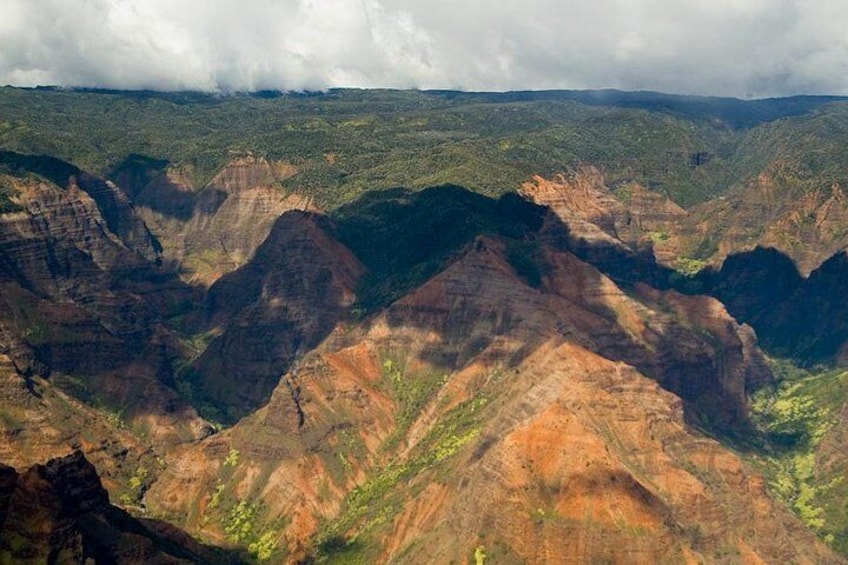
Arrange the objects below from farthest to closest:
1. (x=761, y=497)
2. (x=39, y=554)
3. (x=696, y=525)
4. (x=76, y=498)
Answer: (x=761, y=497)
(x=696, y=525)
(x=76, y=498)
(x=39, y=554)

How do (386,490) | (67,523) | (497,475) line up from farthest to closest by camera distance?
(386,490) < (497,475) < (67,523)

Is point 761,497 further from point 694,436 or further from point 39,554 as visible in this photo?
point 39,554

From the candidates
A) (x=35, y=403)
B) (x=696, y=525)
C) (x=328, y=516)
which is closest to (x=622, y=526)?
(x=696, y=525)

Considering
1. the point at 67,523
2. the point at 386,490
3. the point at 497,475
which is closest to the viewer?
the point at 67,523

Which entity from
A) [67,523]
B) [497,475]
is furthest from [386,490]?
[67,523]

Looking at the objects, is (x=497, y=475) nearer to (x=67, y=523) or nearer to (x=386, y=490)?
(x=386, y=490)

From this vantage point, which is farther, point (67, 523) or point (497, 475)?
point (497, 475)

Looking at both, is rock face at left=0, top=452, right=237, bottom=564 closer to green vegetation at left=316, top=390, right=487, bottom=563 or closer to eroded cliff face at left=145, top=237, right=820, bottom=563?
green vegetation at left=316, top=390, right=487, bottom=563
